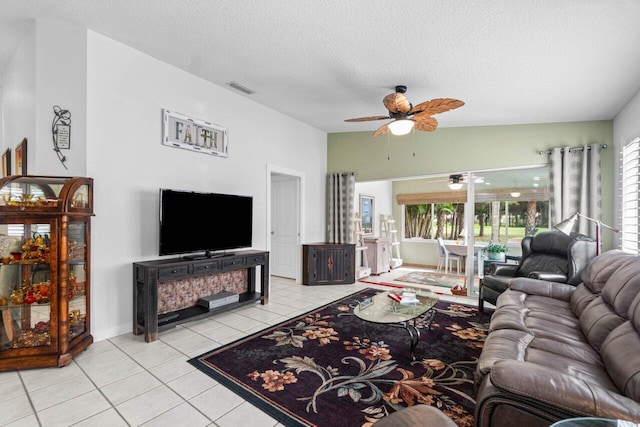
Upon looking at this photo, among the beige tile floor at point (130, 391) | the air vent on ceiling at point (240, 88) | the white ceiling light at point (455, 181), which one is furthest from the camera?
the white ceiling light at point (455, 181)

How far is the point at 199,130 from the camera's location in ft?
12.8

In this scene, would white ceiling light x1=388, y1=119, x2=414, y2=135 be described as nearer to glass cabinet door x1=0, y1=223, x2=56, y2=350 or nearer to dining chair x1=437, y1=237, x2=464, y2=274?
glass cabinet door x1=0, y1=223, x2=56, y2=350

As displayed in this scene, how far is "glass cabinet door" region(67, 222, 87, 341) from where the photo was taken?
8.79 feet

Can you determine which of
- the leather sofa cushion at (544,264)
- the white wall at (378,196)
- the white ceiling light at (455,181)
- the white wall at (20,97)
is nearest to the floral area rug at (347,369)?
the leather sofa cushion at (544,264)

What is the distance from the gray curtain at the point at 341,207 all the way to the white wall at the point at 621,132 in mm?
3761

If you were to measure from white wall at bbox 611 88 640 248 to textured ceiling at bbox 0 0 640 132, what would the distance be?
0.13 m

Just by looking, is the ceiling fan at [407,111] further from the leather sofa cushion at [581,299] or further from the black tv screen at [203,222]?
the black tv screen at [203,222]

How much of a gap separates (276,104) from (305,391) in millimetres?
3941

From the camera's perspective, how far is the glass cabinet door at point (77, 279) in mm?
2680

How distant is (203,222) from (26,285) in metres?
1.62

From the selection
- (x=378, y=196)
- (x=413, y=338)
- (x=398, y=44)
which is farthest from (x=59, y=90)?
(x=378, y=196)

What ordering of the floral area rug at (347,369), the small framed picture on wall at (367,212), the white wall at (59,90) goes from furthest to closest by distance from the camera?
the small framed picture on wall at (367,212) → the white wall at (59,90) → the floral area rug at (347,369)

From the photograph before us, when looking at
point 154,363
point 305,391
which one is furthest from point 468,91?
point 154,363

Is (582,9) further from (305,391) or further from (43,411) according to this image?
(43,411)
